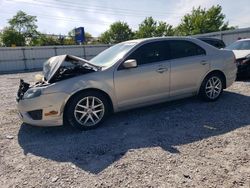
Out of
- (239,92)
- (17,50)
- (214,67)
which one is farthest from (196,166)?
(17,50)

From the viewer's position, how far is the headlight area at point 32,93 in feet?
13.3

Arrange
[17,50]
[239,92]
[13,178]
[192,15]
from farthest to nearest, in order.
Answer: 1. [192,15]
2. [17,50]
3. [239,92]
4. [13,178]

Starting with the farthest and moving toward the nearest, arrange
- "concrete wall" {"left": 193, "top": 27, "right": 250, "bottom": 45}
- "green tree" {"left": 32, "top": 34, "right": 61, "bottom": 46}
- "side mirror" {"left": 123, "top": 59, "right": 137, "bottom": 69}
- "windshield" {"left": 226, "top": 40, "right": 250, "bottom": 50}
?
"green tree" {"left": 32, "top": 34, "right": 61, "bottom": 46}
"concrete wall" {"left": 193, "top": 27, "right": 250, "bottom": 45}
"windshield" {"left": 226, "top": 40, "right": 250, "bottom": 50}
"side mirror" {"left": 123, "top": 59, "right": 137, "bottom": 69}

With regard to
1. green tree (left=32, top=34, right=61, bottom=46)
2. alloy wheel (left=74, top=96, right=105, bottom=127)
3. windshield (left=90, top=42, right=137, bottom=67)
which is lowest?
alloy wheel (left=74, top=96, right=105, bottom=127)

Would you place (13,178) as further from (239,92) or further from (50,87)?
(239,92)

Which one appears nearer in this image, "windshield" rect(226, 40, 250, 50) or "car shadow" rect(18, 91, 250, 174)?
"car shadow" rect(18, 91, 250, 174)

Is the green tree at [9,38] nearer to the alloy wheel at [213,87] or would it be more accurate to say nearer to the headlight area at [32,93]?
the headlight area at [32,93]

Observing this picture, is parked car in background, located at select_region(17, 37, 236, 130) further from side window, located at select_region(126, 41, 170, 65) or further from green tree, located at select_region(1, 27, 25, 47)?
green tree, located at select_region(1, 27, 25, 47)

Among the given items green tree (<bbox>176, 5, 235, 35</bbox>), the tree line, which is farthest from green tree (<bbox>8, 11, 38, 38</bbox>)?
green tree (<bbox>176, 5, 235, 35</bbox>)

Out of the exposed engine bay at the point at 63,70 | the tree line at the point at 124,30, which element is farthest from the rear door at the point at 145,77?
the tree line at the point at 124,30

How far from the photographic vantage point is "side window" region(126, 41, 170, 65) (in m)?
4.77

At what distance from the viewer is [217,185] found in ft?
8.50

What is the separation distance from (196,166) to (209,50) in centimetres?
335

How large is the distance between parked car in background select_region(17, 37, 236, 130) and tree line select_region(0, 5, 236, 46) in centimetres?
4987
